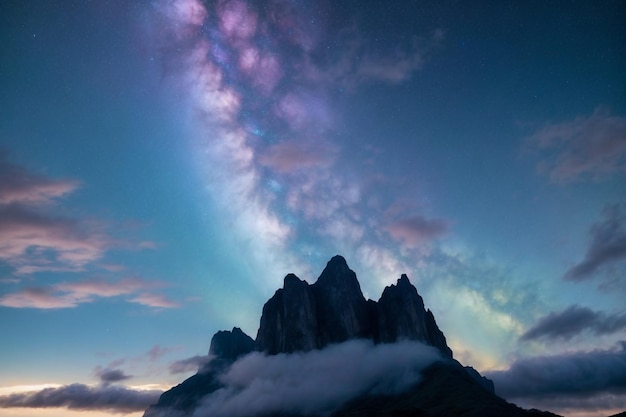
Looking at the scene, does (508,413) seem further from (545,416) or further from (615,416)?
(545,416)

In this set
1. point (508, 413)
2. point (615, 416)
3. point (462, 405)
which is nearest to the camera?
point (615, 416)

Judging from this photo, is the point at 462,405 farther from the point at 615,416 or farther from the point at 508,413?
the point at 615,416

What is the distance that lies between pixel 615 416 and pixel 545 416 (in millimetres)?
52398

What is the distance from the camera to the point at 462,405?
194 meters

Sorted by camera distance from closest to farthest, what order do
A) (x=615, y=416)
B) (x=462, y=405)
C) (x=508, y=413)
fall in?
(x=615, y=416) < (x=508, y=413) < (x=462, y=405)

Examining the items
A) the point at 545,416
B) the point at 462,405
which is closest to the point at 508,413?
the point at 462,405

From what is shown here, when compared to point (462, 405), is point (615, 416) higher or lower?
lower

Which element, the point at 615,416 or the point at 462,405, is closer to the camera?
the point at 615,416

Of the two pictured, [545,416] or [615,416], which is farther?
[545,416]

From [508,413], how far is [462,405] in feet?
99.5

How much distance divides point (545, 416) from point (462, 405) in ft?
149

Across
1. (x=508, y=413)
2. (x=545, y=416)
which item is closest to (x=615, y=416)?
(x=508, y=413)

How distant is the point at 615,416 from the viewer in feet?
502

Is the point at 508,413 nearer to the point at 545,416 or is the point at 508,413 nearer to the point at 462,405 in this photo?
the point at 462,405
